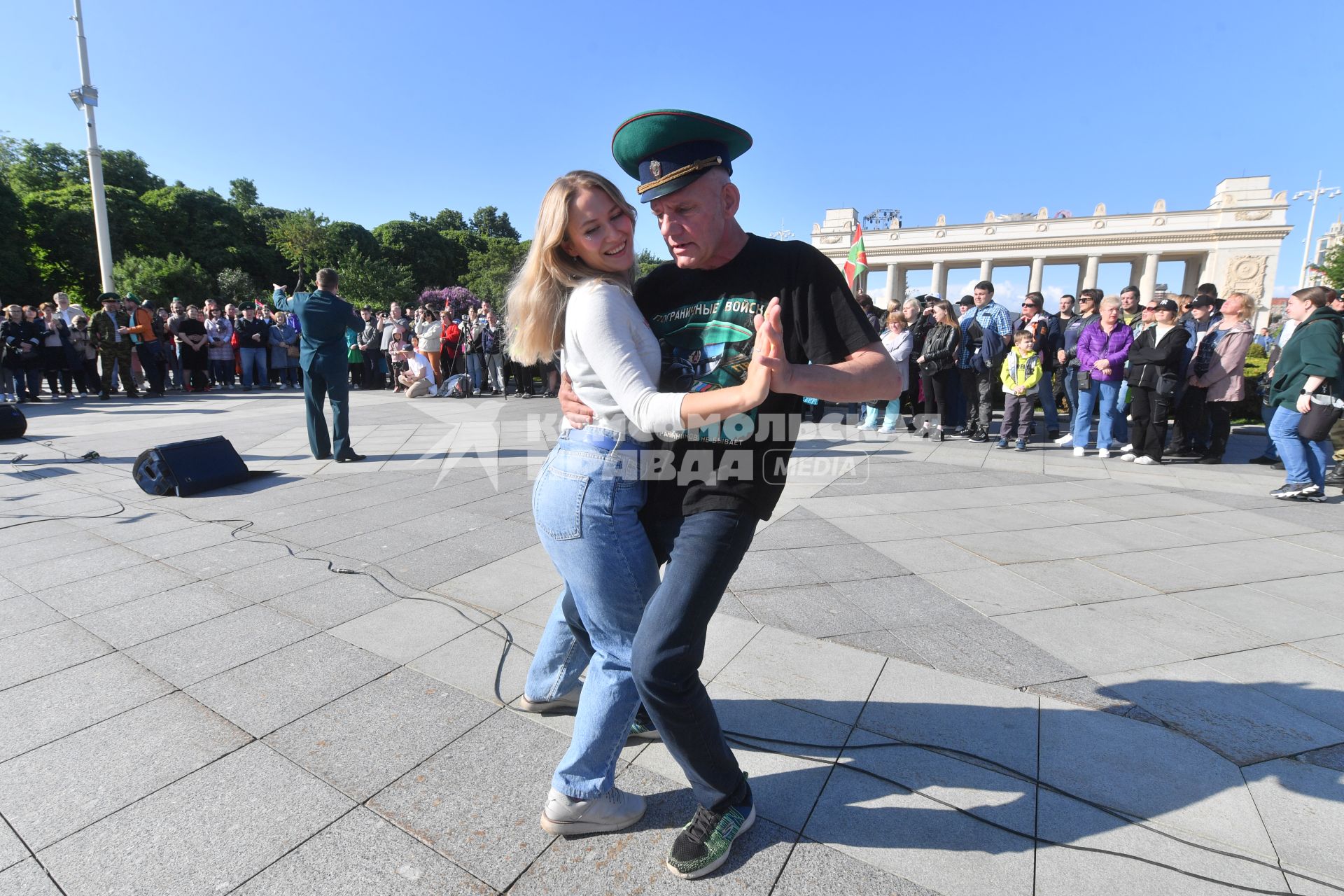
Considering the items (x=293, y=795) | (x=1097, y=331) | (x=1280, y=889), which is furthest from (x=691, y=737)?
(x=1097, y=331)

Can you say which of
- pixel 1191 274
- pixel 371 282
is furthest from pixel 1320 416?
pixel 1191 274

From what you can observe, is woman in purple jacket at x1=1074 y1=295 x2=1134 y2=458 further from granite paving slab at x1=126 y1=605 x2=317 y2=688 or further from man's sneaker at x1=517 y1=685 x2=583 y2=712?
granite paving slab at x1=126 y1=605 x2=317 y2=688

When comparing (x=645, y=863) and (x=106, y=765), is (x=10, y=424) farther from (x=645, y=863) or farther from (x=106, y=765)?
(x=645, y=863)

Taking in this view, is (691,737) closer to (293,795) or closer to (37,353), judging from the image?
(293,795)

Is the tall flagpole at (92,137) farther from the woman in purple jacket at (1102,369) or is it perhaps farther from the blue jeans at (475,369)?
the woman in purple jacket at (1102,369)

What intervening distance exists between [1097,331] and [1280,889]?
A: 24.6 ft

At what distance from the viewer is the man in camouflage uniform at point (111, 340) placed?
12508 millimetres

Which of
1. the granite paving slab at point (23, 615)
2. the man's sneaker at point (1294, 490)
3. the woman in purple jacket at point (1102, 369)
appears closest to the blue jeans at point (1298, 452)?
the man's sneaker at point (1294, 490)


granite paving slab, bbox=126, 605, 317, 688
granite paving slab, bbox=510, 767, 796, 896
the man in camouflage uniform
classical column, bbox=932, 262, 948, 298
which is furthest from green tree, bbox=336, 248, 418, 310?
classical column, bbox=932, 262, 948, 298

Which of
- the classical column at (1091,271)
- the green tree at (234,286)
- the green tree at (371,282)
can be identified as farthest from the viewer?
the classical column at (1091,271)

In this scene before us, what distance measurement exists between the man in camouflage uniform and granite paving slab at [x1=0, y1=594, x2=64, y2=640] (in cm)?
1228

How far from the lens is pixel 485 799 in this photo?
1.91m

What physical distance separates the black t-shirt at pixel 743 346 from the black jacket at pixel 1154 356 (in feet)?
24.0

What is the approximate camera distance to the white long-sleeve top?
4.57 feet
